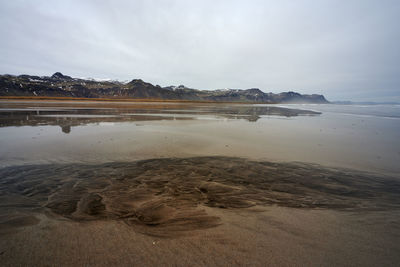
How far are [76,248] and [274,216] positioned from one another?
3.98 metres

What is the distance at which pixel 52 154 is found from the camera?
7.70 meters

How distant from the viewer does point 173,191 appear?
16.0ft

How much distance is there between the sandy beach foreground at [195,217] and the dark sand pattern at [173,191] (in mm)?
30

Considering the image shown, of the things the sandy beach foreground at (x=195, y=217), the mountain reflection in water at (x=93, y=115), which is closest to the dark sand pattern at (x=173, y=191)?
the sandy beach foreground at (x=195, y=217)

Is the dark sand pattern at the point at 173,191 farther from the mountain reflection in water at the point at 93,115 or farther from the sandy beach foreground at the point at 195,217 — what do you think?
the mountain reflection in water at the point at 93,115

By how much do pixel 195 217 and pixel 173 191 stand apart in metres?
1.29

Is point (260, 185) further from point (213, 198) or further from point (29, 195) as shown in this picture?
point (29, 195)

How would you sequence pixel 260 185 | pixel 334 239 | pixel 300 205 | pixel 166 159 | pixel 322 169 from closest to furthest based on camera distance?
pixel 334 239
pixel 300 205
pixel 260 185
pixel 322 169
pixel 166 159

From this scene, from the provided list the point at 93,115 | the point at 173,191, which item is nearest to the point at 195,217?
the point at 173,191

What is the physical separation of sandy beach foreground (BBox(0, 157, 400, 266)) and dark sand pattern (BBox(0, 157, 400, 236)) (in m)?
0.03

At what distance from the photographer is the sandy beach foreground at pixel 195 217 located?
2783 mm

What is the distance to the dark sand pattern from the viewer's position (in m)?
3.79

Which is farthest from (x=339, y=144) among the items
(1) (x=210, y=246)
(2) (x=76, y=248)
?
(2) (x=76, y=248)

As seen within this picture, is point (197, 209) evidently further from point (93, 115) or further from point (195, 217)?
point (93, 115)
